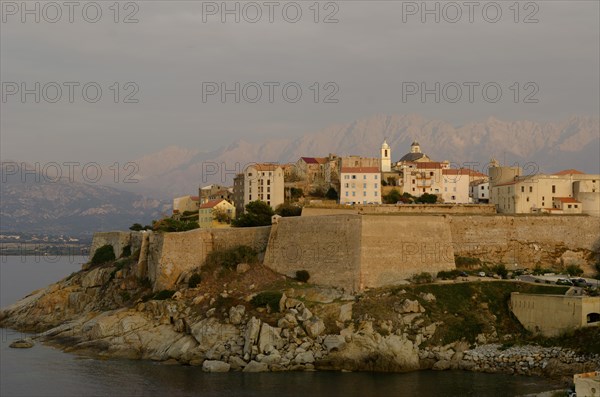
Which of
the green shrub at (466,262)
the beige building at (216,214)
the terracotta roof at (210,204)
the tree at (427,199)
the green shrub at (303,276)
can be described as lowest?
the green shrub at (303,276)

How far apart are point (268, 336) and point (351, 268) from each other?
23.6ft

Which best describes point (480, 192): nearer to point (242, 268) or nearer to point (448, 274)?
point (448, 274)

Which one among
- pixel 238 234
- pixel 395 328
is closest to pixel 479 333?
pixel 395 328

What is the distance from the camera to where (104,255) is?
196 ft

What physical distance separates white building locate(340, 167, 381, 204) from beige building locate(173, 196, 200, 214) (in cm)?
1716

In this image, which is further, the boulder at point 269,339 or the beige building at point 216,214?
the beige building at point 216,214

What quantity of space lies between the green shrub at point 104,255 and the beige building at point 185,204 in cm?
1080

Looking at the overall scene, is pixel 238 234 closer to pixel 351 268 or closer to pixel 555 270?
pixel 351 268

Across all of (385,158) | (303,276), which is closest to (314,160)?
(385,158)

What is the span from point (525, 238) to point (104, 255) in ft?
101

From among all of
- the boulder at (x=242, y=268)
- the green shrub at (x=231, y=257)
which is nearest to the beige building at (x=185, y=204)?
the green shrub at (x=231, y=257)

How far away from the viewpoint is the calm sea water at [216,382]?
34.2m

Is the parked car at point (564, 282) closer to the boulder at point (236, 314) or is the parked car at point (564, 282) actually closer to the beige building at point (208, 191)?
the boulder at point (236, 314)

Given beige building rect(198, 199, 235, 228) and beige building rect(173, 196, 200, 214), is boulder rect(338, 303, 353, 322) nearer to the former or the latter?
beige building rect(198, 199, 235, 228)
